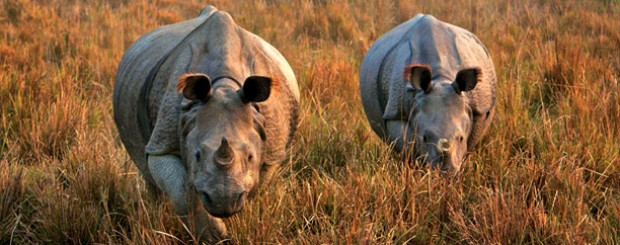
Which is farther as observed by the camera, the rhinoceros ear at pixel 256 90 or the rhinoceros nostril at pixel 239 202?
the rhinoceros ear at pixel 256 90

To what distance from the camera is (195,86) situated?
252 centimetres

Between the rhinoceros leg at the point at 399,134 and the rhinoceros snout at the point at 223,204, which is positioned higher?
the rhinoceros snout at the point at 223,204

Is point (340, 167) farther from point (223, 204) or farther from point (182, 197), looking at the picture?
point (223, 204)

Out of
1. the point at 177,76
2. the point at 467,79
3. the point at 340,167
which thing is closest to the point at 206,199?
the point at 177,76

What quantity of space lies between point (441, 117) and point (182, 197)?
130 cm

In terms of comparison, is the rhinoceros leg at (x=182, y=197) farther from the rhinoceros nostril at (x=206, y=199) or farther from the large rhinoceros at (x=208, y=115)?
the rhinoceros nostril at (x=206, y=199)

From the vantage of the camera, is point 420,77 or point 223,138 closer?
point 223,138

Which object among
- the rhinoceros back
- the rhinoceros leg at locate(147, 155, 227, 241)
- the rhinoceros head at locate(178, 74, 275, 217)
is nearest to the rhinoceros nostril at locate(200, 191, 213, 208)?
the rhinoceros head at locate(178, 74, 275, 217)

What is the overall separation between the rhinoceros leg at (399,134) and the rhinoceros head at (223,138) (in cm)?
110

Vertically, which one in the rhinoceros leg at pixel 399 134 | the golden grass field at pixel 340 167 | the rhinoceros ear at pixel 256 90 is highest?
the rhinoceros ear at pixel 256 90

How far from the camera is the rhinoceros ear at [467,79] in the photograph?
11.1ft

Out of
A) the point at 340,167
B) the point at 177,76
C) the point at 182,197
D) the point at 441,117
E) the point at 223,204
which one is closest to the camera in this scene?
the point at 223,204

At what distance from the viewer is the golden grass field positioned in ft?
9.55

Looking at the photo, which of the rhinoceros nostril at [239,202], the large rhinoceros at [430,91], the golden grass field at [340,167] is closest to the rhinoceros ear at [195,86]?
the rhinoceros nostril at [239,202]
